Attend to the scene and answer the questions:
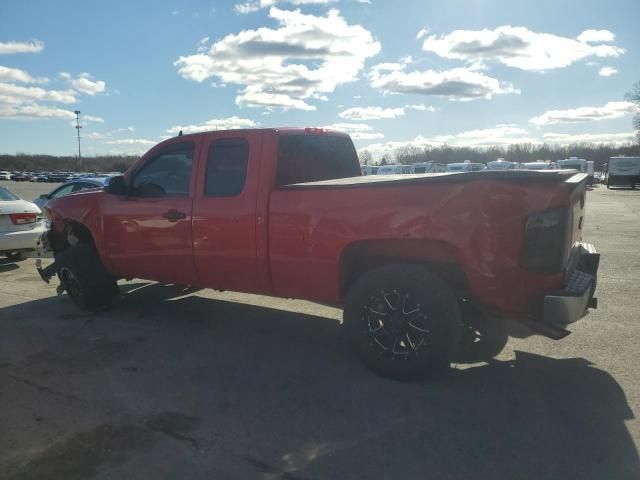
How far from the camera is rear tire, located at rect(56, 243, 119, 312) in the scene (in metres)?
6.20

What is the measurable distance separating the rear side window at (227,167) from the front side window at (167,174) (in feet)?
0.91

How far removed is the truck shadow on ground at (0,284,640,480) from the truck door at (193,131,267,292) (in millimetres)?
701

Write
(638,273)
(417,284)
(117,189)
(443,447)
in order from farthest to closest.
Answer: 1. (638,273)
2. (117,189)
3. (417,284)
4. (443,447)

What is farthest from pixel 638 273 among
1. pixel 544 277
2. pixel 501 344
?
pixel 544 277

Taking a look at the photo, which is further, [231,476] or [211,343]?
[211,343]

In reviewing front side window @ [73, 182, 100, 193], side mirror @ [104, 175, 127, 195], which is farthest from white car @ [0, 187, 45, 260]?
side mirror @ [104, 175, 127, 195]

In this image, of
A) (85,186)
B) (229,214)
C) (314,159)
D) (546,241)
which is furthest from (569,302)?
(85,186)

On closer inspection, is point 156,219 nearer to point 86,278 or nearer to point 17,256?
point 86,278

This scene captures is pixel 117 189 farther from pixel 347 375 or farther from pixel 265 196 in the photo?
pixel 347 375

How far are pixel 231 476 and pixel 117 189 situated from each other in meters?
3.79

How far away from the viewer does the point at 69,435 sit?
341 centimetres

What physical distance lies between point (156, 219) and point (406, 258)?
272 cm

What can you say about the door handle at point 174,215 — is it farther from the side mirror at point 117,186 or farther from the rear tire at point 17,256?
the rear tire at point 17,256

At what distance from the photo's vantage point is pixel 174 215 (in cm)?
530
